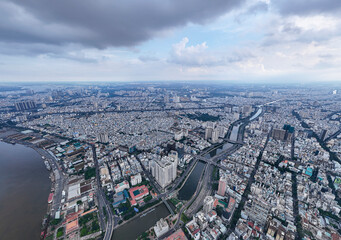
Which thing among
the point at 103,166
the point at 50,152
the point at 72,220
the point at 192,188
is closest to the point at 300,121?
the point at 192,188

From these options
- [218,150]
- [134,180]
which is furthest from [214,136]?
[134,180]

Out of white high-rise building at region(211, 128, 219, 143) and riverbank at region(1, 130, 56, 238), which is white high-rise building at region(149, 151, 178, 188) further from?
white high-rise building at region(211, 128, 219, 143)

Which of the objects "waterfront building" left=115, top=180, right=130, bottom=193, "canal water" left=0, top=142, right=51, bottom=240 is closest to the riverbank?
"canal water" left=0, top=142, right=51, bottom=240

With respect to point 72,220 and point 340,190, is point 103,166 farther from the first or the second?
point 340,190

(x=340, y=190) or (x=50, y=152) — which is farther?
(x=50, y=152)

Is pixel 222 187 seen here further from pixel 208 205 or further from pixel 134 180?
pixel 134 180
